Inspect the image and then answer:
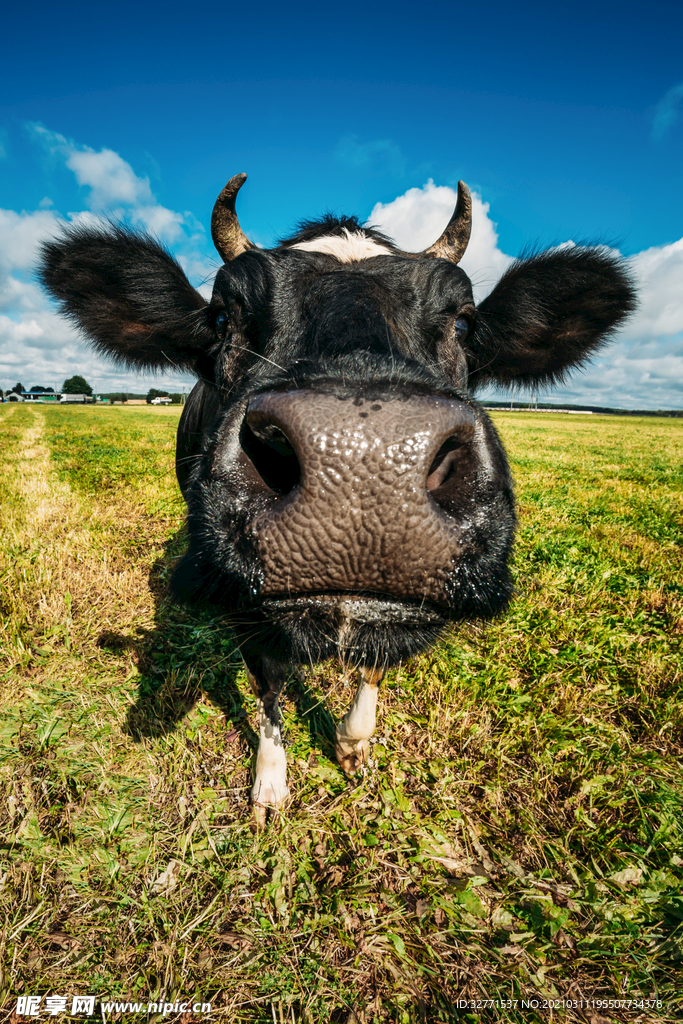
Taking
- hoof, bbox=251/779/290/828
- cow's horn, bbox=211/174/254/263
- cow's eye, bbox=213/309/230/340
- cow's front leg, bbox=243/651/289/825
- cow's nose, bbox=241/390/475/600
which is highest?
cow's horn, bbox=211/174/254/263

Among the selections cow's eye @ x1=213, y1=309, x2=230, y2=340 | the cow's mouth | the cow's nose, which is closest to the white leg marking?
the cow's mouth

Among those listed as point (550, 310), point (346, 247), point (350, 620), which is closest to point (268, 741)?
point (350, 620)

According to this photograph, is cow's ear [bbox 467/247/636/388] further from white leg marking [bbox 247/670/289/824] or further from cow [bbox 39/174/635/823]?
white leg marking [bbox 247/670/289/824]

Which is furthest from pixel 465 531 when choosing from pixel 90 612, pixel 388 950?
pixel 90 612

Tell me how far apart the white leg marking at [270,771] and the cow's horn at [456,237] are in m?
3.45

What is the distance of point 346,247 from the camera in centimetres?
334

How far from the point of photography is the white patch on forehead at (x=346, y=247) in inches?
126

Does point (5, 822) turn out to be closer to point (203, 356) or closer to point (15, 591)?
point (15, 591)

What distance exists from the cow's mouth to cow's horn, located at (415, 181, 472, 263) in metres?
3.05

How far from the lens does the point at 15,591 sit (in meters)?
4.07

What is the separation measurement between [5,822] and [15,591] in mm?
2286

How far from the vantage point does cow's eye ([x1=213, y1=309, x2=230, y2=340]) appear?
Answer: 2879mm

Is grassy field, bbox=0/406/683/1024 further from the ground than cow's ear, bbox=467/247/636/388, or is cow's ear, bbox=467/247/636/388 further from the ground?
cow's ear, bbox=467/247/636/388

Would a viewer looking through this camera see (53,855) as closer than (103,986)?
No
